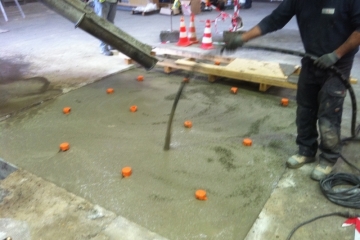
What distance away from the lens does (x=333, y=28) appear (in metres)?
2.10

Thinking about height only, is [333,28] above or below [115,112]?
above

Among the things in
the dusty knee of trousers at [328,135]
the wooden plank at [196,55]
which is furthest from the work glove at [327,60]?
the wooden plank at [196,55]

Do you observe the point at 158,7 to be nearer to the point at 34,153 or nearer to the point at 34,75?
the point at 34,75

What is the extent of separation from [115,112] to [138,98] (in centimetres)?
42

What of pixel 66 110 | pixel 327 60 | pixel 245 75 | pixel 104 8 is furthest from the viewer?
pixel 104 8

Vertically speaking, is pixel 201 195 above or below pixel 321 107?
below

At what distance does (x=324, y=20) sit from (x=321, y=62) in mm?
268

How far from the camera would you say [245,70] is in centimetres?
Result: 393

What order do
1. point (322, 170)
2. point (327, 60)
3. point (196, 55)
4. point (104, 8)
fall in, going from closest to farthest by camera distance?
point (327, 60) → point (322, 170) → point (196, 55) → point (104, 8)

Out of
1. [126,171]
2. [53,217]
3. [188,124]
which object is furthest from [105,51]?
[53,217]

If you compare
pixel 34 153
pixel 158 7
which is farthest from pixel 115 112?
pixel 158 7

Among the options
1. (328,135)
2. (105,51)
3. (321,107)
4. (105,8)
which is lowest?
(105,51)

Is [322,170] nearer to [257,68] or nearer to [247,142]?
[247,142]

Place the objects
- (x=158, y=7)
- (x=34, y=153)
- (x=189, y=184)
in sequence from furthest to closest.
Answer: (x=158, y=7)
(x=34, y=153)
(x=189, y=184)
